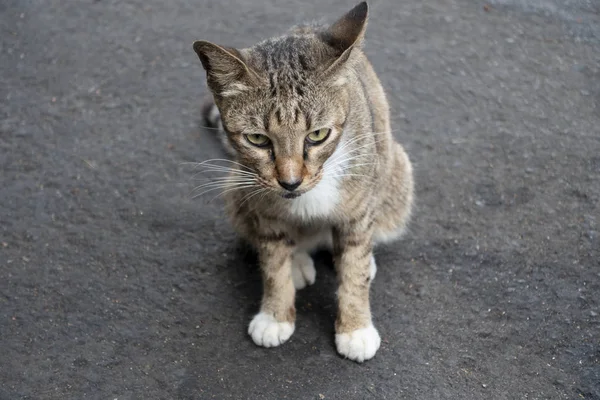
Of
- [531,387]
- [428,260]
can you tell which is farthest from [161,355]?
[531,387]

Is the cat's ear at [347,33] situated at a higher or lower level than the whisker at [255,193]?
higher

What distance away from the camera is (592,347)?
3.38 metres

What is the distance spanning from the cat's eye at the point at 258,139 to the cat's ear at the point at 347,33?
380 mm

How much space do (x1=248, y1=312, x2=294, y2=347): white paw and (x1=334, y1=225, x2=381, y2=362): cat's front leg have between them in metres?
0.24

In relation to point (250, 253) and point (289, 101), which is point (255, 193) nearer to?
point (289, 101)

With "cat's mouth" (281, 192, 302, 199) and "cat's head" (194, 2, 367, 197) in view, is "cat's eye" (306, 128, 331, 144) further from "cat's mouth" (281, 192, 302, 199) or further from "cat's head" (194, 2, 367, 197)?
"cat's mouth" (281, 192, 302, 199)

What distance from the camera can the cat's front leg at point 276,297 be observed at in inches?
134

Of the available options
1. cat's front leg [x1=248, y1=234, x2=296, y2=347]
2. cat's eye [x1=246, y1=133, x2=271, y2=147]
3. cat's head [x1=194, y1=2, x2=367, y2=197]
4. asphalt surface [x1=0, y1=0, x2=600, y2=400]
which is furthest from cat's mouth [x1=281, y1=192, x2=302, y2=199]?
asphalt surface [x1=0, y1=0, x2=600, y2=400]

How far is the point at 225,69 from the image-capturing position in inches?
110

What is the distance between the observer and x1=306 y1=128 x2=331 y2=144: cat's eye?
114 inches

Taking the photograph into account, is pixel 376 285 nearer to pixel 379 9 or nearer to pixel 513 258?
pixel 513 258

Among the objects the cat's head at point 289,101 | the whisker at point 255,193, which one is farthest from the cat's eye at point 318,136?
the whisker at point 255,193

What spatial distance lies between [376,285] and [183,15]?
294 cm

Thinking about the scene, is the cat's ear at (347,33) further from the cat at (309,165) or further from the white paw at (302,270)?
the white paw at (302,270)
